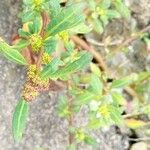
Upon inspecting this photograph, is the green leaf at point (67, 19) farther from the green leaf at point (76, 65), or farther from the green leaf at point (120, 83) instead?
the green leaf at point (120, 83)

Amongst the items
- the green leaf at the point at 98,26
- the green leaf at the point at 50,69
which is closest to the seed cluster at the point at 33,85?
the green leaf at the point at 50,69

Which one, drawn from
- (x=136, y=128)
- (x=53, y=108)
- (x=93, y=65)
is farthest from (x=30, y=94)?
(x=136, y=128)

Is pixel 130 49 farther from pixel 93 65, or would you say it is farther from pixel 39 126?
pixel 39 126

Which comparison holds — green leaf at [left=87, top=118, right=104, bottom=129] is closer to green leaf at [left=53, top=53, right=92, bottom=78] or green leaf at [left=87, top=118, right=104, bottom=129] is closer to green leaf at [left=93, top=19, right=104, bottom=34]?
green leaf at [left=93, top=19, right=104, bottom=34]

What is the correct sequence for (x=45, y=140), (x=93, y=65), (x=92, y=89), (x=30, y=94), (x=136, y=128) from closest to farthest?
1. (x=30, y=94)
2. (x=92, y=89)
3. (x=45, y=140)
4. (x=93, y=65)
5. (x=136, y=128)

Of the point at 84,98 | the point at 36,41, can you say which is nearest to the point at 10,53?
the point at 36,41
